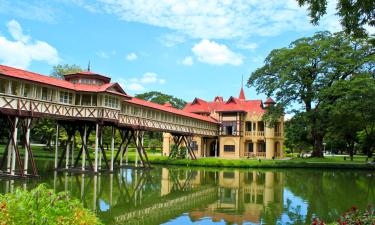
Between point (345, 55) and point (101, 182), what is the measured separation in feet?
101

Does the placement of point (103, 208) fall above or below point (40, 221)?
below

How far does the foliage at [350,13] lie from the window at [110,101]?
63.0 ft

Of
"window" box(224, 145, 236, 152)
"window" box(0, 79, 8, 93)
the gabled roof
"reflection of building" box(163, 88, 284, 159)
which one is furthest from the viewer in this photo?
"window" box(224, 145, 236, 152)

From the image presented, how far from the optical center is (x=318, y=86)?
43688mm

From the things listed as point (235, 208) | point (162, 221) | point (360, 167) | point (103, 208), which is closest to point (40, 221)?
point (162, 221)

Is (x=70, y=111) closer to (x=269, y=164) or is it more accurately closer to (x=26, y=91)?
(x=26, y=91)

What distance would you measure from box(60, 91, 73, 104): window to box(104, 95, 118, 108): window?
255 centimetres

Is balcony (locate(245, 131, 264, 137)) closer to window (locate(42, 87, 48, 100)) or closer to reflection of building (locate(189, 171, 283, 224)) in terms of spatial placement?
reflection of building (locate(189, 171, 283, 224))

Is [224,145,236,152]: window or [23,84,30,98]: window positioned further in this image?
[224,145,236,152]: window

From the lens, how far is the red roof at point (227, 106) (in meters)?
58.5

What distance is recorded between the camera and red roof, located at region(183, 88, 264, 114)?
192ft

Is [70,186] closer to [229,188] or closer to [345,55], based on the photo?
[229,188]

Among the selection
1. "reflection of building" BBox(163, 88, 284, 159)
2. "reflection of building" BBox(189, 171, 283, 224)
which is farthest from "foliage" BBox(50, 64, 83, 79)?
"reflection of building" BBox(189, 171, 283, 224)

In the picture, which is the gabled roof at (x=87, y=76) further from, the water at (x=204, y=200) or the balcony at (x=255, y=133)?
the balcony at (x=255, y=133)
